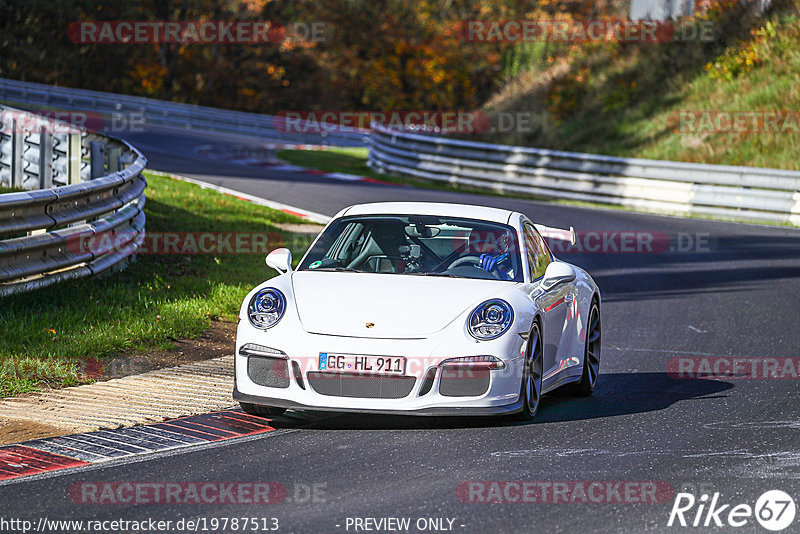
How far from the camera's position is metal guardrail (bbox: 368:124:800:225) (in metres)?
23.0

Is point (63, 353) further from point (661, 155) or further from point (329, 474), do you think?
point (661, 155)

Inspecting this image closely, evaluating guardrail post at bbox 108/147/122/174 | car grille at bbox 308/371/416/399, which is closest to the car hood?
car grille at bbox 308/371/416/399

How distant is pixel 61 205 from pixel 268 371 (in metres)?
4.43

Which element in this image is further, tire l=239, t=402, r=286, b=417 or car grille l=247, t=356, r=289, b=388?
tire l=239, t=402, r=286, b=417

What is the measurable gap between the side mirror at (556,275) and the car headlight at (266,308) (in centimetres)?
174

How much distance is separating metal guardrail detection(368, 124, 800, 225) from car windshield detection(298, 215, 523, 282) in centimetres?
1583

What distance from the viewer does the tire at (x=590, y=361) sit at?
8398 mm

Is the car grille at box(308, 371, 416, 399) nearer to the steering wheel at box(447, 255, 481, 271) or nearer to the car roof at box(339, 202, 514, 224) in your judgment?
the steering wheel at box(447, 255, 481, 271)

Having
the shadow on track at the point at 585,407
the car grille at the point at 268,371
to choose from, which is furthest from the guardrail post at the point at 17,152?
the car grille at the point at 268,371

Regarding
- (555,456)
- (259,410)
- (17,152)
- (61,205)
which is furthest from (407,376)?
(17,152)
